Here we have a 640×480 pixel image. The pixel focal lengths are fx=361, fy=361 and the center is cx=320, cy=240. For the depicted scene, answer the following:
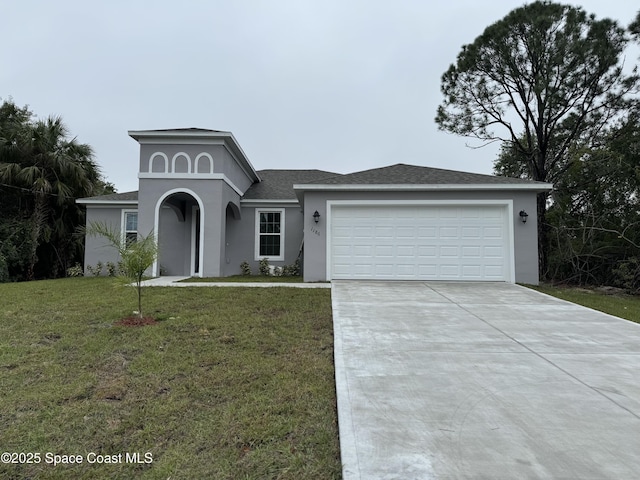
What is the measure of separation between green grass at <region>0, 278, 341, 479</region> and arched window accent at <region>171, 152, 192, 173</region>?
685 centimetres

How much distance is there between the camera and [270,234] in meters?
14.4

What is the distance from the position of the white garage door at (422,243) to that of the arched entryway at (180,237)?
5838mm

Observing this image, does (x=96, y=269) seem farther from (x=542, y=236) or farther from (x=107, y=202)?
(x=542, y=236)

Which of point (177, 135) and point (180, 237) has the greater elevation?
point (177, 135)

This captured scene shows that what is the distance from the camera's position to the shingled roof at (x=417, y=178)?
34.0ft

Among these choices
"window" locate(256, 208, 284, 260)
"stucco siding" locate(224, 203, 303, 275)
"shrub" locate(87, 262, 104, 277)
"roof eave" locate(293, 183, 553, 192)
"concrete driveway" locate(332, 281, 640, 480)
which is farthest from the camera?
"window" locate(256, 208, 284, 260)

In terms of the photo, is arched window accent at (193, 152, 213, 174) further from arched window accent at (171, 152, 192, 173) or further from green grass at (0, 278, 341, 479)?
green grass at (0, 278, 341, 479)

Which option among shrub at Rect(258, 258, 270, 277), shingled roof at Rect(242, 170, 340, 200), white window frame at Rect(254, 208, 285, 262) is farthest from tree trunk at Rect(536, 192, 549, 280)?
shrub at Rect(258, 258, 270, 277)

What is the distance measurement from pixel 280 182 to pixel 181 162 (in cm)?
545

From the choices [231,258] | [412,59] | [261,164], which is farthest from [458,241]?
[261,164]

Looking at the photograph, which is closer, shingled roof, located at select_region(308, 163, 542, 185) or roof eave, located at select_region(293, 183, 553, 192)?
roof eave, located at select_region(293, 183, 553, 192)

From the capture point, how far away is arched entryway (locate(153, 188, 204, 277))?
1330 centimetres

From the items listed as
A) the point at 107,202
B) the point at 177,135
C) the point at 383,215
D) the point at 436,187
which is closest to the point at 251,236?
the point at 177,135

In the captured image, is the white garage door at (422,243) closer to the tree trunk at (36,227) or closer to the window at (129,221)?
the window at (129,221)
